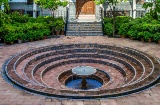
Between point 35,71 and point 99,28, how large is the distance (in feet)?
28.9

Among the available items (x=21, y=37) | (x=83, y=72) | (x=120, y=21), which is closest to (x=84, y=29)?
(x=120, y=21)

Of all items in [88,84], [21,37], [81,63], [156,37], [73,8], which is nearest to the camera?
[88,84]

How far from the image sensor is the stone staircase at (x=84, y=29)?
65.1 feet

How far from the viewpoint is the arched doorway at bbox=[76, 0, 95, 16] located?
80.3 feet

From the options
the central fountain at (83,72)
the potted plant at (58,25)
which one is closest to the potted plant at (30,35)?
the potted plant at (58,25)

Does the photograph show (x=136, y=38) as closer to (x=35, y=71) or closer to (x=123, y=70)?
Result: (x=123, y=70)

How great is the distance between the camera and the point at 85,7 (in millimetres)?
24578

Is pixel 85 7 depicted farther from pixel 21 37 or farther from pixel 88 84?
pixel 88 84

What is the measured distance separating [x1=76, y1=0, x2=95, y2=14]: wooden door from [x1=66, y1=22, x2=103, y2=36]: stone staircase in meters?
3.71

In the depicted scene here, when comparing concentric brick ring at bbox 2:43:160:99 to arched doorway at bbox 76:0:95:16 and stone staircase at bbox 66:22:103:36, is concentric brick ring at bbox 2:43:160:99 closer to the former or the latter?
stone staircase at bbox 66:22:103:36

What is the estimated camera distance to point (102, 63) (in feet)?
49.5

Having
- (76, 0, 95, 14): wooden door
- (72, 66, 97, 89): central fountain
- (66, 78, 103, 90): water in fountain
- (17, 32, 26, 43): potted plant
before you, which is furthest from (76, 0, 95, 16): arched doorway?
(72, 66, 97, 89): central fountain

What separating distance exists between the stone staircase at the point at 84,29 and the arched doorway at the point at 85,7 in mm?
3674

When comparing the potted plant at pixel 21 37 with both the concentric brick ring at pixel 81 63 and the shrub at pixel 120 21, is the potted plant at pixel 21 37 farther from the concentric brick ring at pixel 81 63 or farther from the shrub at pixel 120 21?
the shrub at pixel 120 21
